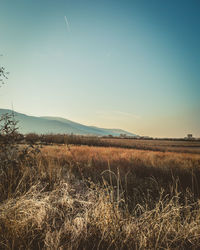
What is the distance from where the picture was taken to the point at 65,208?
232cm

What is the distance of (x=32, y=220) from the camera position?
72.1 inches

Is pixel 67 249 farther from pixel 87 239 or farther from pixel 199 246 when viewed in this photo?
pixel 199 246

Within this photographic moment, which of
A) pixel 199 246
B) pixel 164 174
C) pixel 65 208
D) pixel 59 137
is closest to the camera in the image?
pixel 199 246

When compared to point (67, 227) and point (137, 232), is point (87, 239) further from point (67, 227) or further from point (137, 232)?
point (137, 232)

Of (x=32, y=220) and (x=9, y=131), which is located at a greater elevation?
(x=9, y=131)

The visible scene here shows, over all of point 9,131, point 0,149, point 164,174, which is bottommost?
point 164,174

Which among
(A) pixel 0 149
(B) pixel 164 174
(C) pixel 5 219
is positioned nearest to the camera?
(C) pixel 5 219

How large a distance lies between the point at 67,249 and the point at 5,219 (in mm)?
931

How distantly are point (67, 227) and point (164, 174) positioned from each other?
169 inches

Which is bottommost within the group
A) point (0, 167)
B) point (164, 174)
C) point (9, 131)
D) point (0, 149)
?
point (164, 174)

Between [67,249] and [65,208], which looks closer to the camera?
[67,249]

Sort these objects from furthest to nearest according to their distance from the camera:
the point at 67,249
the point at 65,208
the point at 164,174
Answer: the point at 164,174
the point at 65,208
the point at 67,249

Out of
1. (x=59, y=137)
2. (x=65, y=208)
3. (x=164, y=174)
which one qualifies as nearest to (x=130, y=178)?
(x=164, y=174)

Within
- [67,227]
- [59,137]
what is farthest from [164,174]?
[59,137]
